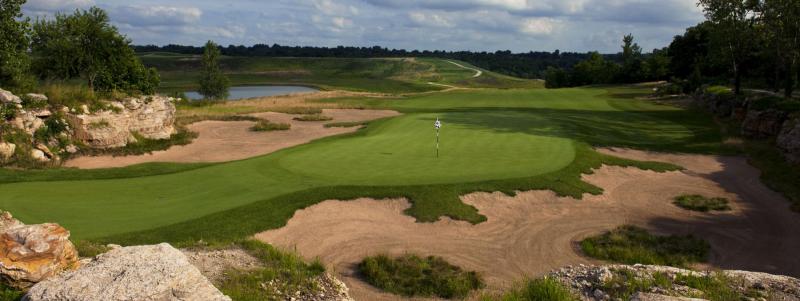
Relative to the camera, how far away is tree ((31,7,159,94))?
1469 inches

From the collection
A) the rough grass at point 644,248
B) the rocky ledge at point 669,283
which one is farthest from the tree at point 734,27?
the rocky ledge at point 669,283

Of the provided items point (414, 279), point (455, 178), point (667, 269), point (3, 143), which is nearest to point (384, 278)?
point (414, 279)

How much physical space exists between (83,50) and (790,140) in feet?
154

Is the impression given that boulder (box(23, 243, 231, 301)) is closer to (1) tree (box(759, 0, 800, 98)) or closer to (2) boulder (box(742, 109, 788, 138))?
(2) boulder (box(742, 109, 788, 138))

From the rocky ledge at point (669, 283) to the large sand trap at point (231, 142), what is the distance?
80.3 feet

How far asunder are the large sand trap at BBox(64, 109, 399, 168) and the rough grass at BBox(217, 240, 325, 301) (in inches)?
778

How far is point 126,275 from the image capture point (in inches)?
283

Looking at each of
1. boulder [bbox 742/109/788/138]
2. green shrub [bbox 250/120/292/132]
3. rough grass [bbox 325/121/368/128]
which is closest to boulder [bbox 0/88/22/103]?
green shrub [bbox 250/120/292/132]

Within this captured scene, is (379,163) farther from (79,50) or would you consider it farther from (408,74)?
(408,74)

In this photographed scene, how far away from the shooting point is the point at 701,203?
1916 centimetres

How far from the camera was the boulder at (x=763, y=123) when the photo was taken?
32094mm

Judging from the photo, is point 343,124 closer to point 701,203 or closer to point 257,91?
point 701,203

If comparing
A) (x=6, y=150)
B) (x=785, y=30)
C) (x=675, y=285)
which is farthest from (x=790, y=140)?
(x=6, y=150)

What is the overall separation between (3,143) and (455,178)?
22776 millimetres
